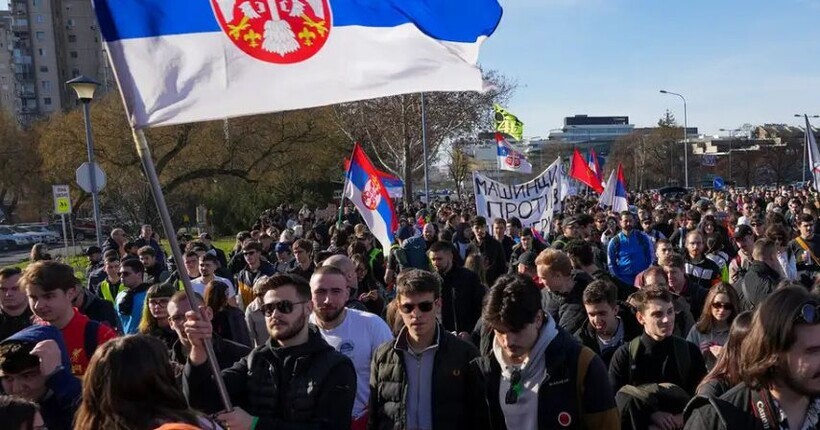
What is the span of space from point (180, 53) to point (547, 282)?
337 centimetres

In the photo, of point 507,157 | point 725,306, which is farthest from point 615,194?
point 725,306

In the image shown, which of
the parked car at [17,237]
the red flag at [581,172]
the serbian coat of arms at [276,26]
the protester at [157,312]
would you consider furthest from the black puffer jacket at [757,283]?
the parked car at [17,237]

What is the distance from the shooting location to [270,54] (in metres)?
3.04

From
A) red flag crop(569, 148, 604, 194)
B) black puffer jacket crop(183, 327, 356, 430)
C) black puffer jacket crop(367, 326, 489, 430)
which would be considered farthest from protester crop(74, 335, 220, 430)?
red flag crop(569, 148, 604, 194)

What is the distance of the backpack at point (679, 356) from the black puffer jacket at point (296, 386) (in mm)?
1738

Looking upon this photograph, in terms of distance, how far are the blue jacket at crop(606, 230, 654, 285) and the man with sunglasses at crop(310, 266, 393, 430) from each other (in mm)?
5397

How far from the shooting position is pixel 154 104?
9.05 ft

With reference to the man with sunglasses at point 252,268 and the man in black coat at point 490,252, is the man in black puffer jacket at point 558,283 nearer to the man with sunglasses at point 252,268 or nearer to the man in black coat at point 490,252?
the man with sunglasses at point 252,268

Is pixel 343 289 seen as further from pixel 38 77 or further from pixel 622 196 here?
pixel 38 77

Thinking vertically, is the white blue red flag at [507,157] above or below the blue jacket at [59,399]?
above

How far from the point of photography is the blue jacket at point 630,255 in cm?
888

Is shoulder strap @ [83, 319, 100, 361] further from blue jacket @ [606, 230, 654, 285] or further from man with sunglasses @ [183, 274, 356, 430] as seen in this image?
blue jacket @ [606, 230, 654, 285]

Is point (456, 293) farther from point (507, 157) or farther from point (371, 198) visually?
point (507, 157)

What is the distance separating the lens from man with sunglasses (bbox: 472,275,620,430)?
3.04 m
